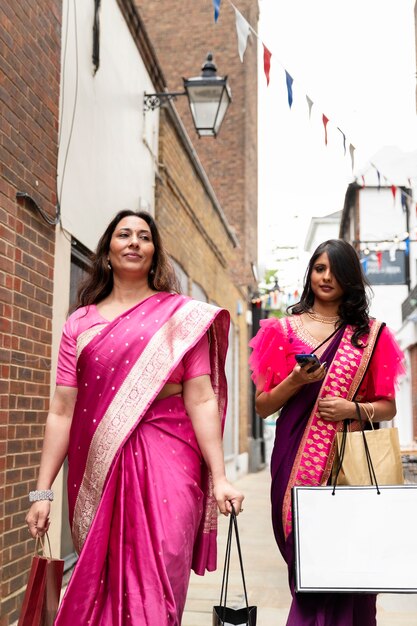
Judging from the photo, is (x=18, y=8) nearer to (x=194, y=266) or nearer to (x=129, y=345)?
(x=129, y=345)

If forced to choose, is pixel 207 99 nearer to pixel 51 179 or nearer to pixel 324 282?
pixel 51 179

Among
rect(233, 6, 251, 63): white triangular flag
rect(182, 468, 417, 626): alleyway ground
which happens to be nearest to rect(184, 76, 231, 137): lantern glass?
rect(233, 6, 251, 63): white triangular flag

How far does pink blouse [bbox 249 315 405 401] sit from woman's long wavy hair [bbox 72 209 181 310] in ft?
1.41

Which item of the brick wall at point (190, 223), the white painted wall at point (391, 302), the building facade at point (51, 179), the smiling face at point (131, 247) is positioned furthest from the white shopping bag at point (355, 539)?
the white painted wall at point (391, 302)

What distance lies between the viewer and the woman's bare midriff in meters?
2.92

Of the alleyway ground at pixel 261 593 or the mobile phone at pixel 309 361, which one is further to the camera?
the alleyway ground at pixel 261 593

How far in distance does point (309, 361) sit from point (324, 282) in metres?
0.46

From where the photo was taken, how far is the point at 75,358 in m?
2.98

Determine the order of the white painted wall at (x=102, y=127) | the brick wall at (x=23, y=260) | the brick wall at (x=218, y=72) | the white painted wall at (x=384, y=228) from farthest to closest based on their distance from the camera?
the white painted wall at (x=384, y=228) → the brick wall at (x=218, y=72) → the white painted wall at (x=102, y=127) → the brick wall at (x=23, y=260)

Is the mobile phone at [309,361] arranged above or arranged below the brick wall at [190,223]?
below

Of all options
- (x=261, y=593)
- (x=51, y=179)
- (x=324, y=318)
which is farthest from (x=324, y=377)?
(x=261, y=593)

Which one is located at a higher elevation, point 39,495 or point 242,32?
point 242,32

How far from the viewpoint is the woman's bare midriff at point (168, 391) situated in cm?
292

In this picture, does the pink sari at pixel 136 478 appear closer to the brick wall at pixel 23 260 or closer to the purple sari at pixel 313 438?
the purple sari at pixel 313 438
